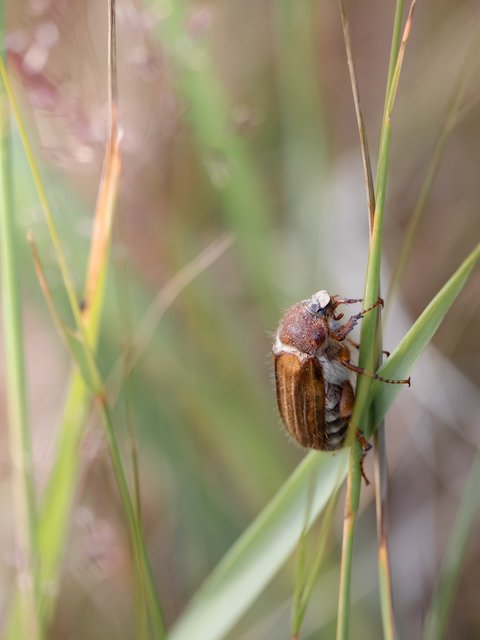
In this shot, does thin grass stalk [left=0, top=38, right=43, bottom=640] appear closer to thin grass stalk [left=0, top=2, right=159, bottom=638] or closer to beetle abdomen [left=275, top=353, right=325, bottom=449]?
thin grass stalk [left=0, top=2, right=159, bottom=638]

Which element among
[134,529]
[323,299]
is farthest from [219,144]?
[134,529]

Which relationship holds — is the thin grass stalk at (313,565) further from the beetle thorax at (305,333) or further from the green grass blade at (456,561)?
the beetle thorax at (305,333)

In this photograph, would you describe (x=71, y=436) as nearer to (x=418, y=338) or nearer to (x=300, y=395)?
(x=300, y=395)

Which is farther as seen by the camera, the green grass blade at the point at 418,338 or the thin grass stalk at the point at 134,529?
the thin grass stalk at the point at 134,529

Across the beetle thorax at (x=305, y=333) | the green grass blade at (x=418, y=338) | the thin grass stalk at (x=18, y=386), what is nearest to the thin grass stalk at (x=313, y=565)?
the green grass blade at (x=418, y=338)

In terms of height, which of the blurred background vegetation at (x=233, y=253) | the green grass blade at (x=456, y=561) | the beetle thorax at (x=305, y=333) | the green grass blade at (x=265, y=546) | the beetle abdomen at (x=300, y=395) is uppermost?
the blurred background vegetation at (x=233, y=253)

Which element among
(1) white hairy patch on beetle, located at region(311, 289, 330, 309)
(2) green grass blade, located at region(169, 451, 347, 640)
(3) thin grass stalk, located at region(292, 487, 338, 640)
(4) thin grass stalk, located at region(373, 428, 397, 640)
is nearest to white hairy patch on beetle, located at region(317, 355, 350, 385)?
(1) white hairy patch on beetle, located at region(311, 289, 330, 309)
